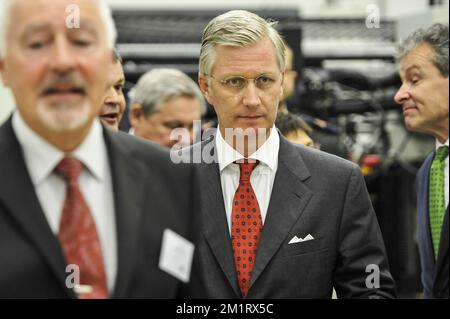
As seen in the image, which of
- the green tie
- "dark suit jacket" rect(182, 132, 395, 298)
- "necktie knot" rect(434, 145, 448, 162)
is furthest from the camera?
"necktie knot" rect(434, 145, 448, 162)

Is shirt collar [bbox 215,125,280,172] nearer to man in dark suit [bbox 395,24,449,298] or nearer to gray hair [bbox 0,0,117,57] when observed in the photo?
man in dark suit [bbox 395,24,449,298]

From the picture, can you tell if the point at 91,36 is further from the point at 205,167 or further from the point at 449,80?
the point at 449,80

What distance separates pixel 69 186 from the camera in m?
1.69

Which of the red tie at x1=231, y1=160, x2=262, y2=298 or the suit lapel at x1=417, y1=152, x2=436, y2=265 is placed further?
the suit lapel at x1=417, y1=152, x2=436, y2=265

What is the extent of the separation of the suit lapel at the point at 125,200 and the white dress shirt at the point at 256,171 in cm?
94

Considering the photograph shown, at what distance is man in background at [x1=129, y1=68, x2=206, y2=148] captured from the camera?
14.6 feet

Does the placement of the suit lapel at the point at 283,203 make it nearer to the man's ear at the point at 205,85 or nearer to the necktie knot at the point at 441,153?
the man's ear at the point at 205,85

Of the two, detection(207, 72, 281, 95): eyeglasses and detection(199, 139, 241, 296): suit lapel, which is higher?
detection(207, 72, 281, 95): eyeglasses

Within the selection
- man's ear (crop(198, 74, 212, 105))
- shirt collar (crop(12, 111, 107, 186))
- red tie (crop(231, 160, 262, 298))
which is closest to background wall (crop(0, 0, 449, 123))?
man's ear (crop(198, 74, 212, 105))

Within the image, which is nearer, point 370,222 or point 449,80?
point 370,222
